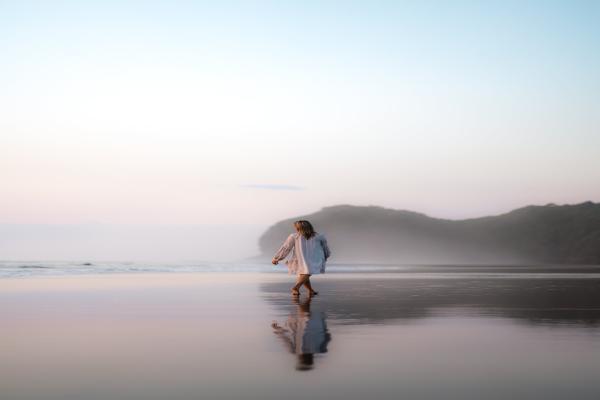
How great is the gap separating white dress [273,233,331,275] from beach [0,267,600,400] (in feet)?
14.8

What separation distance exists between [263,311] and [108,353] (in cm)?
572

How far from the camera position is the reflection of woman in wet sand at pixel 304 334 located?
6871mm

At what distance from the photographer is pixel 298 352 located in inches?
282

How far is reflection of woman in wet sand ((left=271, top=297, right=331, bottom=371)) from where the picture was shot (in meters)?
6.87

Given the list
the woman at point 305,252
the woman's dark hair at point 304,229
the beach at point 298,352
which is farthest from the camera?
the woman's dark hair at point 304,229

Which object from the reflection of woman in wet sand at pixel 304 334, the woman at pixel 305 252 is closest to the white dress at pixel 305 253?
the woman at pixel 305 252

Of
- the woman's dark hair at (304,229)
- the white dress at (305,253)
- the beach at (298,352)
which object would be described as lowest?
the beach at (298,352)

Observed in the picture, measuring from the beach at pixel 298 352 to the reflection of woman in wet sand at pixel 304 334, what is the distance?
0.02 meters

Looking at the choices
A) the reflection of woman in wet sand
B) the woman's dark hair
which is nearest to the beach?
the reflection of woman in wet sand

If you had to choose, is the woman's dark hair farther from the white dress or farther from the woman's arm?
the woman's arm

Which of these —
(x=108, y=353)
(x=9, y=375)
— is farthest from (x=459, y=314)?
(x=9, y=375)

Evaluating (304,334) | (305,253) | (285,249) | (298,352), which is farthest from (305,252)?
(298,352)

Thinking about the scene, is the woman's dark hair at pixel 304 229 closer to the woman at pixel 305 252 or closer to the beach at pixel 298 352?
the woman at pixel 305 252

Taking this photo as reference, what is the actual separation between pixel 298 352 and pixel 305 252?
35.8 ft
